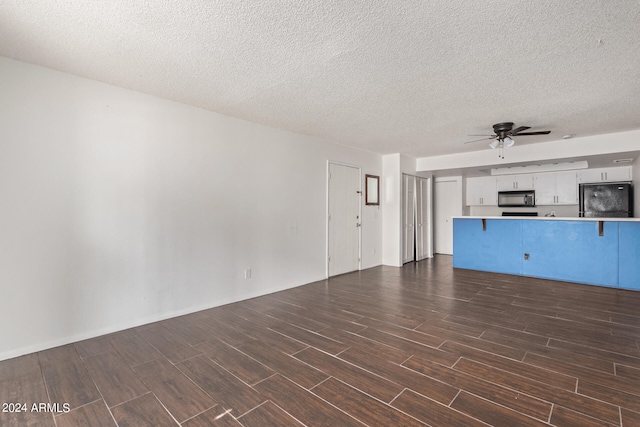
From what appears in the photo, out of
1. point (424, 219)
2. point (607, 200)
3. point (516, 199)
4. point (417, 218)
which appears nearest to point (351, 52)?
point (417, 218)

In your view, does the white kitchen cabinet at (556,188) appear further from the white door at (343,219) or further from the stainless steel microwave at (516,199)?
the white door at (343,219)

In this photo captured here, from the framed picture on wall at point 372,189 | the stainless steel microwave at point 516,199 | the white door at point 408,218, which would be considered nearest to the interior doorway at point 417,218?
the white door at point 408,218

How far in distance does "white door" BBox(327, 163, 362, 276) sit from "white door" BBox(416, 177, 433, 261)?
2.09 meters

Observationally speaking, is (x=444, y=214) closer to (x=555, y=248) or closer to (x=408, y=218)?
(x=408, y=218)

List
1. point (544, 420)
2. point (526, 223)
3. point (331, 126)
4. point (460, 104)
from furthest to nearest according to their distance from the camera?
1. point (526, 223)
2. point (331, 126)
3. point (460, 104)
4. point (544, 420)

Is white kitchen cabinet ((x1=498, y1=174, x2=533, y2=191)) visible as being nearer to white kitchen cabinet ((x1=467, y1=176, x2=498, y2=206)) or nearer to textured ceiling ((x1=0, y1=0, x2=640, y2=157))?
white kitchen cabinet ((x1=467, y1=176, x2=498, y2=206))

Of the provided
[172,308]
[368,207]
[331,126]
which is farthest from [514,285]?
[172,308]

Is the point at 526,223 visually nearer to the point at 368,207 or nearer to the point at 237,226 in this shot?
the point at 368,207

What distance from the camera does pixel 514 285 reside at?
191 inches

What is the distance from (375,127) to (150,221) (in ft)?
10.7

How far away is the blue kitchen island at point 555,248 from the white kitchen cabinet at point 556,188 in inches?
76.6

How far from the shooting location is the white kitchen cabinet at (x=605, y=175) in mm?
6107

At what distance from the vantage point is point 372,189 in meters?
6.42

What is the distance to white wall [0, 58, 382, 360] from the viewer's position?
2543mm
